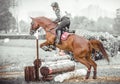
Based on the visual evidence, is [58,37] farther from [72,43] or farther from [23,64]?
[23,64]

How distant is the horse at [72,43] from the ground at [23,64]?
0.09 metres

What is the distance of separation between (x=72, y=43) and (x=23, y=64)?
0.75 meters

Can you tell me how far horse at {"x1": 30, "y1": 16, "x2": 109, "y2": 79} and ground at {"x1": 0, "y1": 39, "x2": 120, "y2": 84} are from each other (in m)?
0.09

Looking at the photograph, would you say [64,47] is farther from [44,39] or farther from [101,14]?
[101,14]

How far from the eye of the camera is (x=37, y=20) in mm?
5410

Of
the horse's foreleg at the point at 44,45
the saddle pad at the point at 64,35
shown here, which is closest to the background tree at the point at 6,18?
the horse's foreleg at the point at 44,45

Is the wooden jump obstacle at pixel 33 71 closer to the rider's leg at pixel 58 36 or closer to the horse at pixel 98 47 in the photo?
the rider's leg at pixel 58 36

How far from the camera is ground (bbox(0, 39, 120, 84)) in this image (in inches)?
209

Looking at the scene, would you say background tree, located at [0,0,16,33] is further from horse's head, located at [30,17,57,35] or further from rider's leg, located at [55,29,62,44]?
rider's leg, located at [55,29,62,44]

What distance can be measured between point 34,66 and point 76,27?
2.53ft

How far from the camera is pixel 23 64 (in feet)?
17.9

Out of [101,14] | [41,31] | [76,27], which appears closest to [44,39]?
[41,31]

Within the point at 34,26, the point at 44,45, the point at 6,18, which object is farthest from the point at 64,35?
the point at 6,18

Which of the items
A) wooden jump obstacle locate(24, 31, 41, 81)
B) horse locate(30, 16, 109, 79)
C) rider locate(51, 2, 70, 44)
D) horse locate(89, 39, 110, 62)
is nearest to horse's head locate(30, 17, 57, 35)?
horse locate(30, 16, 109, 79)
